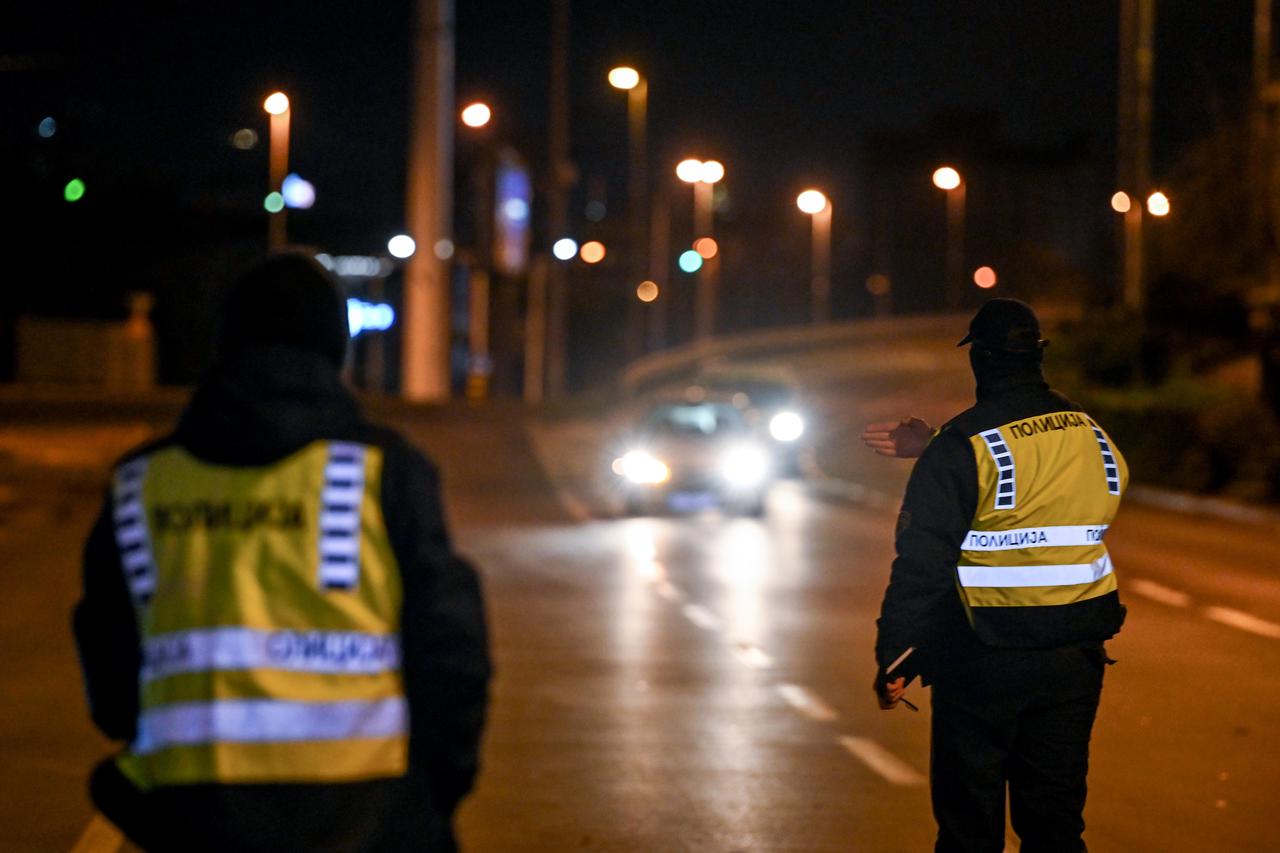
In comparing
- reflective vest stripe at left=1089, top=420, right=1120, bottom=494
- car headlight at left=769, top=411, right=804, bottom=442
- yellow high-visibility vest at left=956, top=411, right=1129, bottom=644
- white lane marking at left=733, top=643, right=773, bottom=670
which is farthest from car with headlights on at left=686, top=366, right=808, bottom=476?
yellow high-visibility vest at left=956, top=411, right=1129, bottom=644

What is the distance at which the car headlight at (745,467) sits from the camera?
25.1 meters

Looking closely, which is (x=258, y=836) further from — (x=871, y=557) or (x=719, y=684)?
(x=871, y=557)

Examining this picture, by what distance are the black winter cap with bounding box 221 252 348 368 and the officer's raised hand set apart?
2.21 m

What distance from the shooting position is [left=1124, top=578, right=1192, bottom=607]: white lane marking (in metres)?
15.8

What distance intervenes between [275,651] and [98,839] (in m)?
4.21

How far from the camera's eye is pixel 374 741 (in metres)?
3.44

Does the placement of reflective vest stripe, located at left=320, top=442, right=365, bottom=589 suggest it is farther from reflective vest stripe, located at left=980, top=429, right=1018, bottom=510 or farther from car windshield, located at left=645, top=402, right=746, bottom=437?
car windshield, located at left=645, top=402, right=746, bottom=437

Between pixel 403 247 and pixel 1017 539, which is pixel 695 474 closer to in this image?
pixel 1017 539

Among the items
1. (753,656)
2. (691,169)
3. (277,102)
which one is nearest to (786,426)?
(277,102)

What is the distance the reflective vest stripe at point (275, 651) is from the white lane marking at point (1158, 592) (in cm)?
1304

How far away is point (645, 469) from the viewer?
25312 millimetres

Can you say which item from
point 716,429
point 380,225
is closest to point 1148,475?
point 716,429

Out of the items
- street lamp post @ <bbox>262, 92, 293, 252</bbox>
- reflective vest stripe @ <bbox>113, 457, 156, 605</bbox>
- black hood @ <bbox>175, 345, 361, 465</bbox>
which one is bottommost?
reflective vest stripe @ <bbox>113, 457, 156, 605</bbox>

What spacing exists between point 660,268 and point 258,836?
65.4 m
